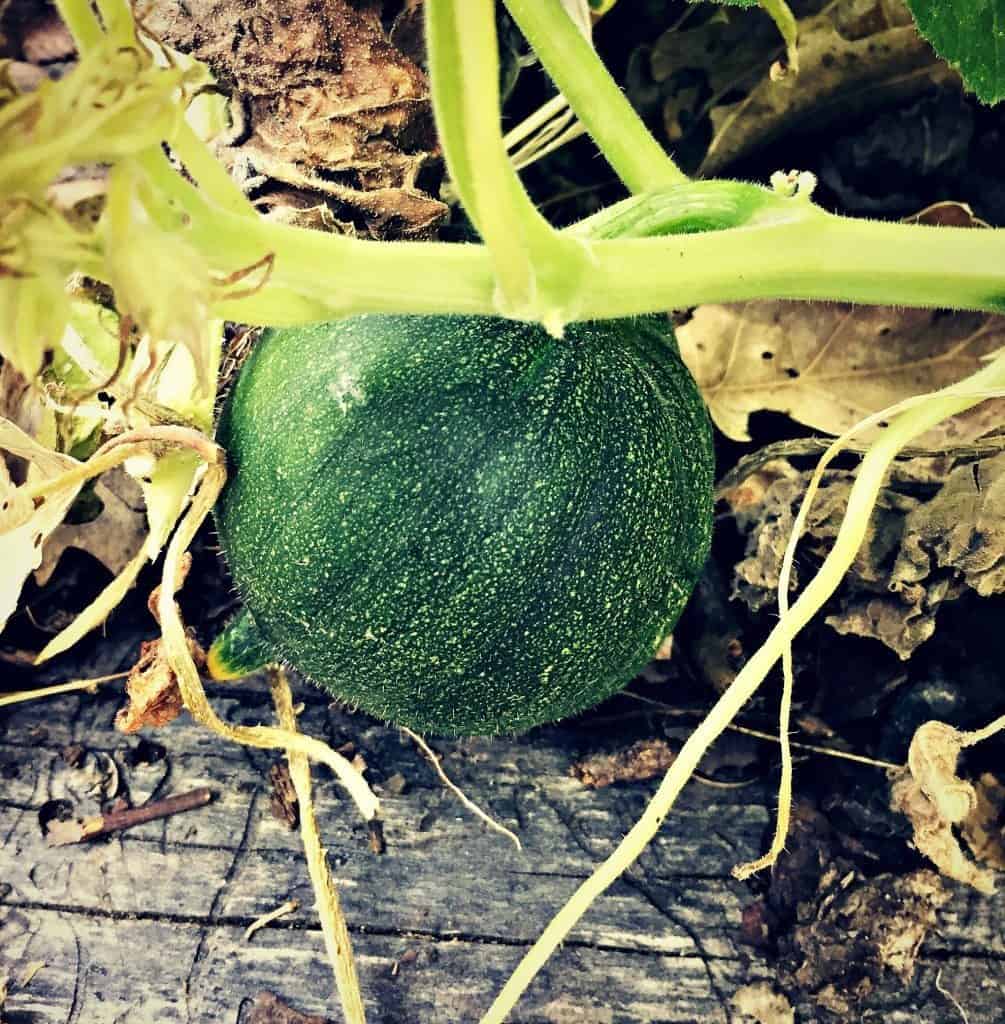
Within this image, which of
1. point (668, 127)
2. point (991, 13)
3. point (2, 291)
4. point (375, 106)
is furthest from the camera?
point (668, 127)

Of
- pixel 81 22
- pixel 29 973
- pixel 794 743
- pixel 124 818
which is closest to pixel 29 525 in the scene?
pixel 124 818

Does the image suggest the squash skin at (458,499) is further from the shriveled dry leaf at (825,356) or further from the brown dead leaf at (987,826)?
the brown dead leaf at (987,826)

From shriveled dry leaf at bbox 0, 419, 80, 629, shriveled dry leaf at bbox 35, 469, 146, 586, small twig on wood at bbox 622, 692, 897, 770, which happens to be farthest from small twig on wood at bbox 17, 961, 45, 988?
small twig on wood at bbox 622, 692, 897, 770

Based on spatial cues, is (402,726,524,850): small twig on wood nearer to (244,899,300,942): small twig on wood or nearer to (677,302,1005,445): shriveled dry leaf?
(244,899,300,942): small twig on wood

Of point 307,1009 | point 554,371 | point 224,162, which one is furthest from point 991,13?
point 307,1009

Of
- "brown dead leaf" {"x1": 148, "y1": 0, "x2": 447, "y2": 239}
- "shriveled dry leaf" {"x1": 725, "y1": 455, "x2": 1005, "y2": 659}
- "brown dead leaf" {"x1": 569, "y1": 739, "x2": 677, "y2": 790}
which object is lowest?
"brown dead leaf" {"x1": 569, "y1": 739, "x2": 677, "y2": 790}

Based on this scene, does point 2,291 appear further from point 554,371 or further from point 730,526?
point 730,526
